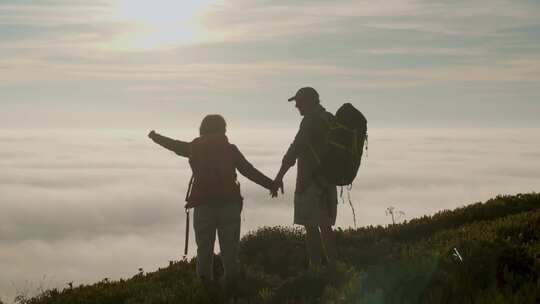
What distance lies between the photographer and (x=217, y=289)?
845 centimetres

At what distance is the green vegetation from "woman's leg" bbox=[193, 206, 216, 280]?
0.28m

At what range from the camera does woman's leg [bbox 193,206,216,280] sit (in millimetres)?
8602

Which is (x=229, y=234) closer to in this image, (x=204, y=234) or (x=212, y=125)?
(x=204, y=234)

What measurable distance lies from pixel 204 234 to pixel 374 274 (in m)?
2.27

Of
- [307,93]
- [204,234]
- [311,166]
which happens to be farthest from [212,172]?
[307,93]

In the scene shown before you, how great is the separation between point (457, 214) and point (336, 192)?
642 centimetres

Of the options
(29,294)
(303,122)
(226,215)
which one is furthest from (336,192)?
(29,294)

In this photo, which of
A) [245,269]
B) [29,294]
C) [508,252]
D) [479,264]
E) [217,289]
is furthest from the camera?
[29,294]

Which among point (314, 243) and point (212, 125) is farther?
point (314, 243)

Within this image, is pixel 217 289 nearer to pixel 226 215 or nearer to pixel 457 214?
pixel 226 215

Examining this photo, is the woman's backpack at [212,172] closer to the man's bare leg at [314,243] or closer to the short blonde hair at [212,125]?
the short blonde hair at [212,125]

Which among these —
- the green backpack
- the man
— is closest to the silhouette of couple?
the man

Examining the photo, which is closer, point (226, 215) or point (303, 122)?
point (226, 215)

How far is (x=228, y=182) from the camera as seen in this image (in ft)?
28.6
